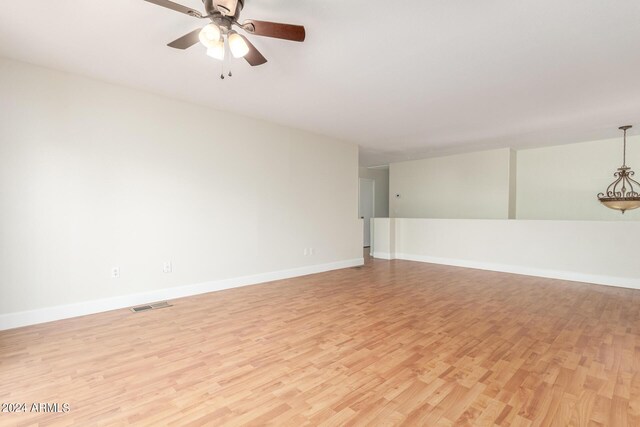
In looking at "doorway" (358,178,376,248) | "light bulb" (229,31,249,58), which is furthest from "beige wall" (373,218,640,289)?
"light bulb" (229,31,249,58)

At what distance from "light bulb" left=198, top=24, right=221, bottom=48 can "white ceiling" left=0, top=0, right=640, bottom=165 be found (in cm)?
33

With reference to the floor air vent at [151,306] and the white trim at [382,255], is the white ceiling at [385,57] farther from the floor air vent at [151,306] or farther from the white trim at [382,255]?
the white trim at [382,255]

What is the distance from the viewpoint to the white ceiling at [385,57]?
84.1 inches

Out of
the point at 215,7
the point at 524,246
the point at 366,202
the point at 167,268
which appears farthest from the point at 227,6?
the point at 366,202

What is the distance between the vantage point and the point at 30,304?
3.01 m

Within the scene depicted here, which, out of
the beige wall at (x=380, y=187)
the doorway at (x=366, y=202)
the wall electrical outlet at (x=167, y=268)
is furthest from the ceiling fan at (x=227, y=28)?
the beige wall at (x=380, y=187)

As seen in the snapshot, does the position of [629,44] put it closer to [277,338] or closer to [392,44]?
[392,44]

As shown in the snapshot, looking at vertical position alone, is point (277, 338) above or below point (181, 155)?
below

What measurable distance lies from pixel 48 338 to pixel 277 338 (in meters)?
2.06

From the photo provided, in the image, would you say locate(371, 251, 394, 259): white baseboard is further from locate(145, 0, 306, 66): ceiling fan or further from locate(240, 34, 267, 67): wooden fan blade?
locate(145, 0, 306, 66): ceiling fan

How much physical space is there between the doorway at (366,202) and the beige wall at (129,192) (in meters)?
3.99

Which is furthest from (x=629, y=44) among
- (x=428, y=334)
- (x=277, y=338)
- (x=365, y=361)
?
(x=277, y=338)

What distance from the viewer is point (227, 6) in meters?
1.84

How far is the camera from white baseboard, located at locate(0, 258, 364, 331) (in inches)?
117
